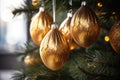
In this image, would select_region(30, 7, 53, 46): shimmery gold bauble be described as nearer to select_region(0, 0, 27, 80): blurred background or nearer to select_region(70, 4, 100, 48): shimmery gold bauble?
select_region(70, 4, 100, 48): shimmery gold bauble

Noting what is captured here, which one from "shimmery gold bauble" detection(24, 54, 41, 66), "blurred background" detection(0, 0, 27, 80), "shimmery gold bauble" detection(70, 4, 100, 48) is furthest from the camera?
"blurred background" detection(0, 0, 27, 80)

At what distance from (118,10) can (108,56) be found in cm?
9

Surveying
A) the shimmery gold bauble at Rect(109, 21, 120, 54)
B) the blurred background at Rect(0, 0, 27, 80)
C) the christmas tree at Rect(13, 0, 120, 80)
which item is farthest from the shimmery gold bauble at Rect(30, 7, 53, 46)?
the blurred background at Rect(0, 0, 27, 80)

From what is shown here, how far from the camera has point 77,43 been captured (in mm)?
515

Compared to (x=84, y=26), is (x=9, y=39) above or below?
below

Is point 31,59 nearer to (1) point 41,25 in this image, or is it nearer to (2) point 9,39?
(1) point 41,25

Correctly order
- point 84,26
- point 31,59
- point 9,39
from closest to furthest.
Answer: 1. point 84,26
2. point 31,59
3. point 9,39

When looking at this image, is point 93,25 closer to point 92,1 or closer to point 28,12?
point 92,1

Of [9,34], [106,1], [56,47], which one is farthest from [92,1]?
[9,34]

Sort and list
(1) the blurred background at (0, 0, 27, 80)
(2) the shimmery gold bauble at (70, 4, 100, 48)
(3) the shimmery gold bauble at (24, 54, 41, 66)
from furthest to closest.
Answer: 1. (1) the blurred background at (0, 0, 27, 80)
2. (3) the shimmery gold bauble at (24, 54, 41, 66)
3. (2) the shimmery gold bauble at (70, 4, 100, 48)

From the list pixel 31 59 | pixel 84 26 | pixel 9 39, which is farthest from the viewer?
pixel 9 39

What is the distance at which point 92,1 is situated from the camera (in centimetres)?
57

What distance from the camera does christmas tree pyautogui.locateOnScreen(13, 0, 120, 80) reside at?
504mm

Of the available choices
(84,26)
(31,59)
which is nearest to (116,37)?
(84,26)
